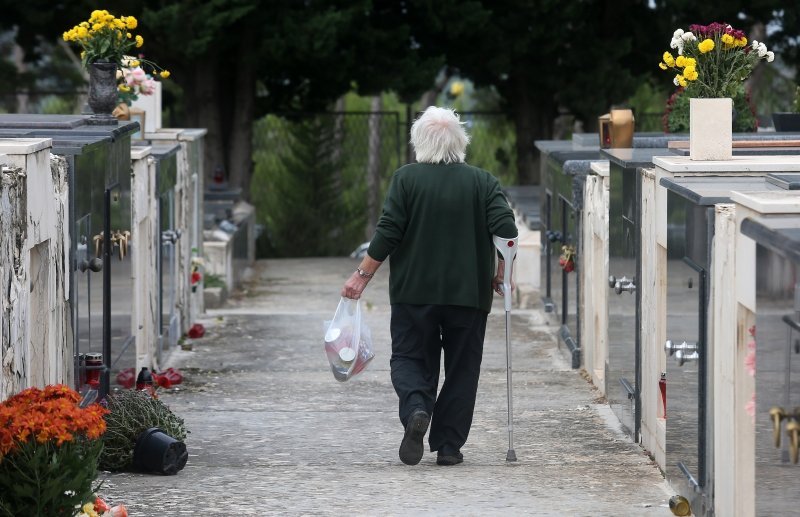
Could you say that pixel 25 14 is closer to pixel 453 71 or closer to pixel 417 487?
pixel 453 71

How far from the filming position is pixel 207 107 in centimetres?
2252

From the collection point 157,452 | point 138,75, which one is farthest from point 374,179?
point 157,452

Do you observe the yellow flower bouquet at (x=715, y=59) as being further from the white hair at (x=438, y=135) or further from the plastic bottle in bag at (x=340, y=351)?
the plastic bottle in bag at (x=340, y=351)

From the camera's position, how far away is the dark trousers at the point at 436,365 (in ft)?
26.8

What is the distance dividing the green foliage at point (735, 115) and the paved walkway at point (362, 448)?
75.0 inches

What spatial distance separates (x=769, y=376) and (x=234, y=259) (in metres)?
14.3

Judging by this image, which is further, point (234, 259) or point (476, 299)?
point (234, 259)

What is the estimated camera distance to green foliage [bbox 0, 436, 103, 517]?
6.13m

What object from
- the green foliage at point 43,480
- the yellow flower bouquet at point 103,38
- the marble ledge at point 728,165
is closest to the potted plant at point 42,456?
the green foliage at point 43,480

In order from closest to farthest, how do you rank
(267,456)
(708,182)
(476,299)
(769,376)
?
(769,376) < (708,182) < (476,299) < (267,456)

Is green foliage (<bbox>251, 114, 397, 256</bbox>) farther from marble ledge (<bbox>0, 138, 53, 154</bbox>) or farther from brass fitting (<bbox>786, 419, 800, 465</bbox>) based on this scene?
brass fitting (<bbox>786, 419, 800, 465</bbox>)

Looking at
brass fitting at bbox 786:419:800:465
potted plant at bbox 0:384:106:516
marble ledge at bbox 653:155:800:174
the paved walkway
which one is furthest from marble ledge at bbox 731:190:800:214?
potted plant at bbox 0:384:106:516

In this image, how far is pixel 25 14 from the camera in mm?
20672

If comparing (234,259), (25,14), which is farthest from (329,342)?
(25,14)
